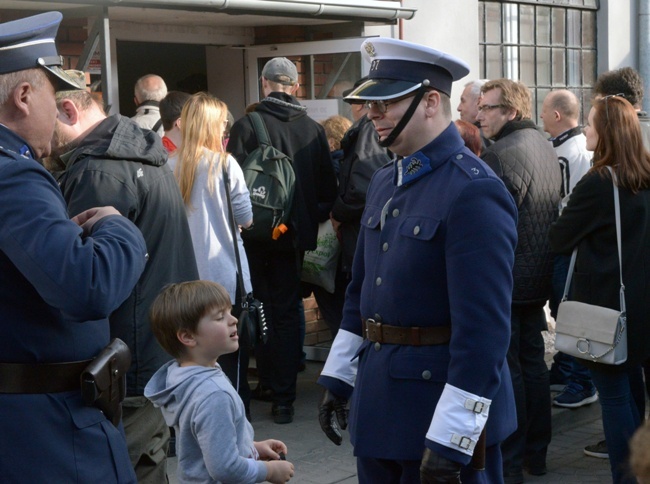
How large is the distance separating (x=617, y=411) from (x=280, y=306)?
2.22m

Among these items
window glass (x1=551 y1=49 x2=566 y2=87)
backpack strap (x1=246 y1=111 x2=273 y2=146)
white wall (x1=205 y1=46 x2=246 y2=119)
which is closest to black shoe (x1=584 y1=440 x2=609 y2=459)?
backpack strap (x1=246 y1=111 x2=273 y2=146)

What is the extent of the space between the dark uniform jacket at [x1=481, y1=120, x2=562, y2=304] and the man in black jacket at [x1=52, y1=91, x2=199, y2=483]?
1927mm

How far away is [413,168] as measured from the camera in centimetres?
321

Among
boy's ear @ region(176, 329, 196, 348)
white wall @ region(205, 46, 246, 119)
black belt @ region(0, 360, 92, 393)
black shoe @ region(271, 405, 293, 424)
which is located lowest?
black shoe @ region(271, 405, 293, 424)

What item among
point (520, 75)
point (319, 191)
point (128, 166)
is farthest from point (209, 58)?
point (128, 166)

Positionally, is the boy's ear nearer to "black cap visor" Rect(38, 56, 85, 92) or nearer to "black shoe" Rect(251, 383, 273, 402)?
"black cap visor" Rect(38, 56, 85, 92)

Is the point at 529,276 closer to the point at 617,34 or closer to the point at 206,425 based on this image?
the point at 206,425

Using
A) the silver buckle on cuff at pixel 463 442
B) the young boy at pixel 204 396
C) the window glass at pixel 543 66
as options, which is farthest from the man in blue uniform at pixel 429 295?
the window glass at pixel 543 66

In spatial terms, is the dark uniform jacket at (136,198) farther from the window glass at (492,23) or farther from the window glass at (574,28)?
the window glass at (574,28)

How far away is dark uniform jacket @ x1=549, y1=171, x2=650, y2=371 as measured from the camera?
468 cm

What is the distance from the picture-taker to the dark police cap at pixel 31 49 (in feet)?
8.58

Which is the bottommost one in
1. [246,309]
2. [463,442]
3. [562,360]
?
[562,360]

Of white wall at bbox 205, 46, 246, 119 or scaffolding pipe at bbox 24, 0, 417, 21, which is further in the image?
white wall at bbox 205, 46, 246, 119

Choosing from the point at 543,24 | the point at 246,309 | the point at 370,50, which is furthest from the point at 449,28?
the point at 370,50
